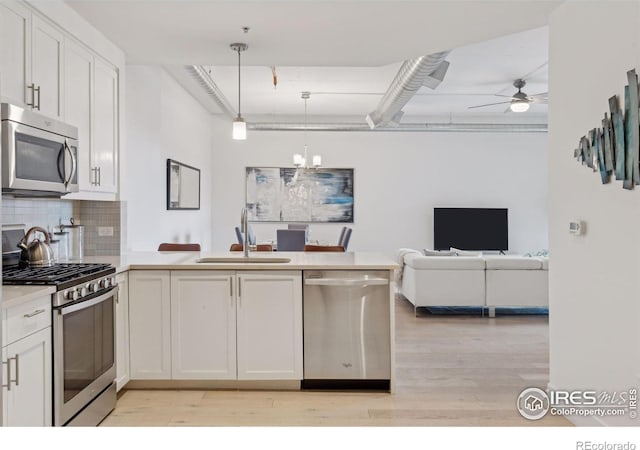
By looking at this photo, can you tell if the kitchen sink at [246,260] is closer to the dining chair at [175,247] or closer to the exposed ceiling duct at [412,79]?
the dining chair at [175,247]

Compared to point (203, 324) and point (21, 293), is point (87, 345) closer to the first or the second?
point (21, 293)

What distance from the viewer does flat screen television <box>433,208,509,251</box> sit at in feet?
29.1

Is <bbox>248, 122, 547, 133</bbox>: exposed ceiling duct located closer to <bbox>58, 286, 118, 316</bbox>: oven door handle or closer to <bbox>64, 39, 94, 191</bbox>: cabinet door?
<bbox>64, 39, 94, 191</bbox>: cabinet door

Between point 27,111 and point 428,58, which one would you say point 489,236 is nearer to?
point 428,58

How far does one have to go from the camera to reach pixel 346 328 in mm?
3432

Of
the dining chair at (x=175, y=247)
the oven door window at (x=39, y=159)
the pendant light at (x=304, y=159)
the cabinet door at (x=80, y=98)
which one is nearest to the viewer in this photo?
the oven door window at (x=39, y=159)

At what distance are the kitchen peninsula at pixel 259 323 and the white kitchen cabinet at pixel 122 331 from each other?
0.12 feet

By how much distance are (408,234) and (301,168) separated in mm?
2283

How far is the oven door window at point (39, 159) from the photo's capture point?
249 cm

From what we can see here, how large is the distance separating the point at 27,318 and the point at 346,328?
6.43ft

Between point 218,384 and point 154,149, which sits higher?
point 154,149

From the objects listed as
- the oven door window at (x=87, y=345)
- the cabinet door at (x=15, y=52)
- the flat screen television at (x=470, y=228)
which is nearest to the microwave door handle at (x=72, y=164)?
the cabinet door at (x=15, y=52)

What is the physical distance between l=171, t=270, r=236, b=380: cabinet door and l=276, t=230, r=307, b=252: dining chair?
3.71m

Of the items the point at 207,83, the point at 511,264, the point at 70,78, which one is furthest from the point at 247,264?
the point at 511,264
